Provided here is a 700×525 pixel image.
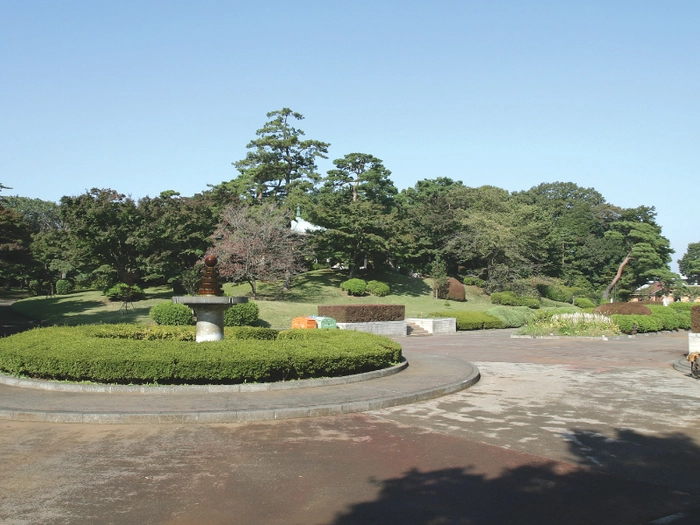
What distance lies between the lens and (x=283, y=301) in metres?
37.8

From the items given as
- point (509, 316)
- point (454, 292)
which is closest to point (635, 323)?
point (509, 316)

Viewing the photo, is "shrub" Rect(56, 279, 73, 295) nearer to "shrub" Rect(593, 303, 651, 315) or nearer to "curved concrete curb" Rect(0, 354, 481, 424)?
"shrub" Rect(593, 303, 651, 315)

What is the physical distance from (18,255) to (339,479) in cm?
2966

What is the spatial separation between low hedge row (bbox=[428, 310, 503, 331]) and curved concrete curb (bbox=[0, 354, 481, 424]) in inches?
789

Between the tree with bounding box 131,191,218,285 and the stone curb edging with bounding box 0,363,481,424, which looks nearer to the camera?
the stone curb edging with bounding box 0,363,481,424

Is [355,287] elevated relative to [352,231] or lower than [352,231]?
lower

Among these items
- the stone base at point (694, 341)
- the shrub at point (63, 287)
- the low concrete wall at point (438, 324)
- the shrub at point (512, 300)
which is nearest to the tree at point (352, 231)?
the shrub at point (512, 300)

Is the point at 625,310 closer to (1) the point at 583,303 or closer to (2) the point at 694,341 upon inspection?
(2) the point at 694,341

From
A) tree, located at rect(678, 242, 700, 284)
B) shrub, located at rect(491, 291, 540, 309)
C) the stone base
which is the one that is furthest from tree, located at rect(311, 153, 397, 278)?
tree, located at rect(678, 242, 700, 284)

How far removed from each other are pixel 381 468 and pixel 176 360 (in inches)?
206

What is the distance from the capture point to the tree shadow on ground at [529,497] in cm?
507

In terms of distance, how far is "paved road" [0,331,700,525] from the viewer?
16.9 ft

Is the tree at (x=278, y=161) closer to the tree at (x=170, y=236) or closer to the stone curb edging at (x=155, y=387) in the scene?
the tree at (x=170, y=236)

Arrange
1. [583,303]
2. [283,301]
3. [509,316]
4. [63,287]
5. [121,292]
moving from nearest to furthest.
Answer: [509,316] → [121,292] → [283,301] → [63,287] → [583,303]
